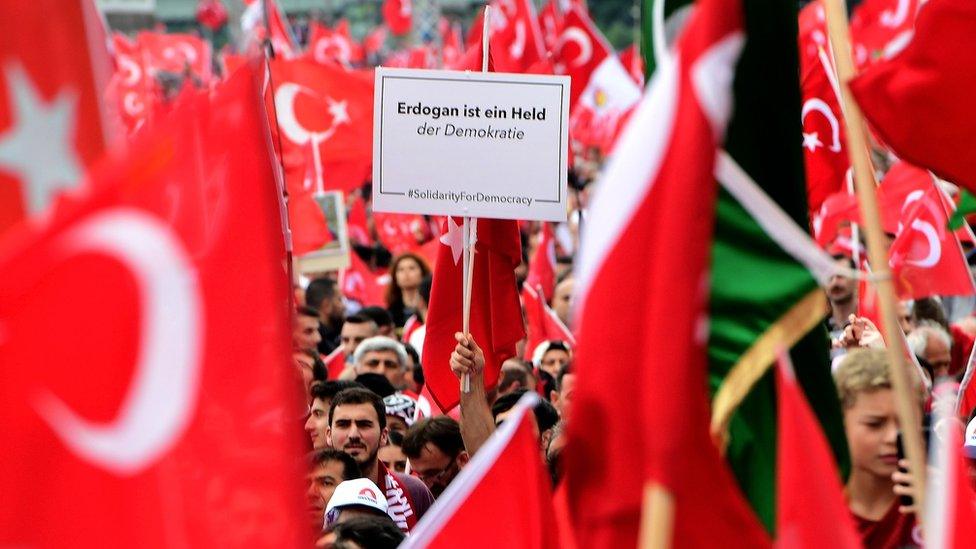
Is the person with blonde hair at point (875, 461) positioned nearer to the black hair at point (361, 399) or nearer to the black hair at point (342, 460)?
the black hair at point (342, 460)

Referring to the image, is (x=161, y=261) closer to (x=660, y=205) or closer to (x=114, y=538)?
(x=114, y=538)

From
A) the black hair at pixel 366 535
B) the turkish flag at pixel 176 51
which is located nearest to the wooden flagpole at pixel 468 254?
the black hair at pixel 366 535

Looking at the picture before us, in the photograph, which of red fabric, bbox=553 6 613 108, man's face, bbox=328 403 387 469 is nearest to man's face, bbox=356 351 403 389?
man's face, bbox=328 403 387 469

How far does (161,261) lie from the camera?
133 inches

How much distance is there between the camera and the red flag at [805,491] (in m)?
3.52

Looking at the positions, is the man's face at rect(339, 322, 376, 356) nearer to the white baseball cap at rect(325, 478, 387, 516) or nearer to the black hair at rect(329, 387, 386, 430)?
the black hair at rect(329, 387, 386, 430)

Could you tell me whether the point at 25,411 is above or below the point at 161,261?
below

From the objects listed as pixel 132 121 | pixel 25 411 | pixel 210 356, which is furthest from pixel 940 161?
pixel 132 121

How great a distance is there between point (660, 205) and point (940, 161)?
1.05 m

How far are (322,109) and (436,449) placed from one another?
21.9 feet

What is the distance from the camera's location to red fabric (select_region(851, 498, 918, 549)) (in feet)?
15.1

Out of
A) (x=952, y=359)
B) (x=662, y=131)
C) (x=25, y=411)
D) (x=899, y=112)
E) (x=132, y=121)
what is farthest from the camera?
(x=132, y=121)

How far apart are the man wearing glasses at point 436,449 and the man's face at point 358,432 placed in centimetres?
14

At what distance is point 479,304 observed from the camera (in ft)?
24.4
